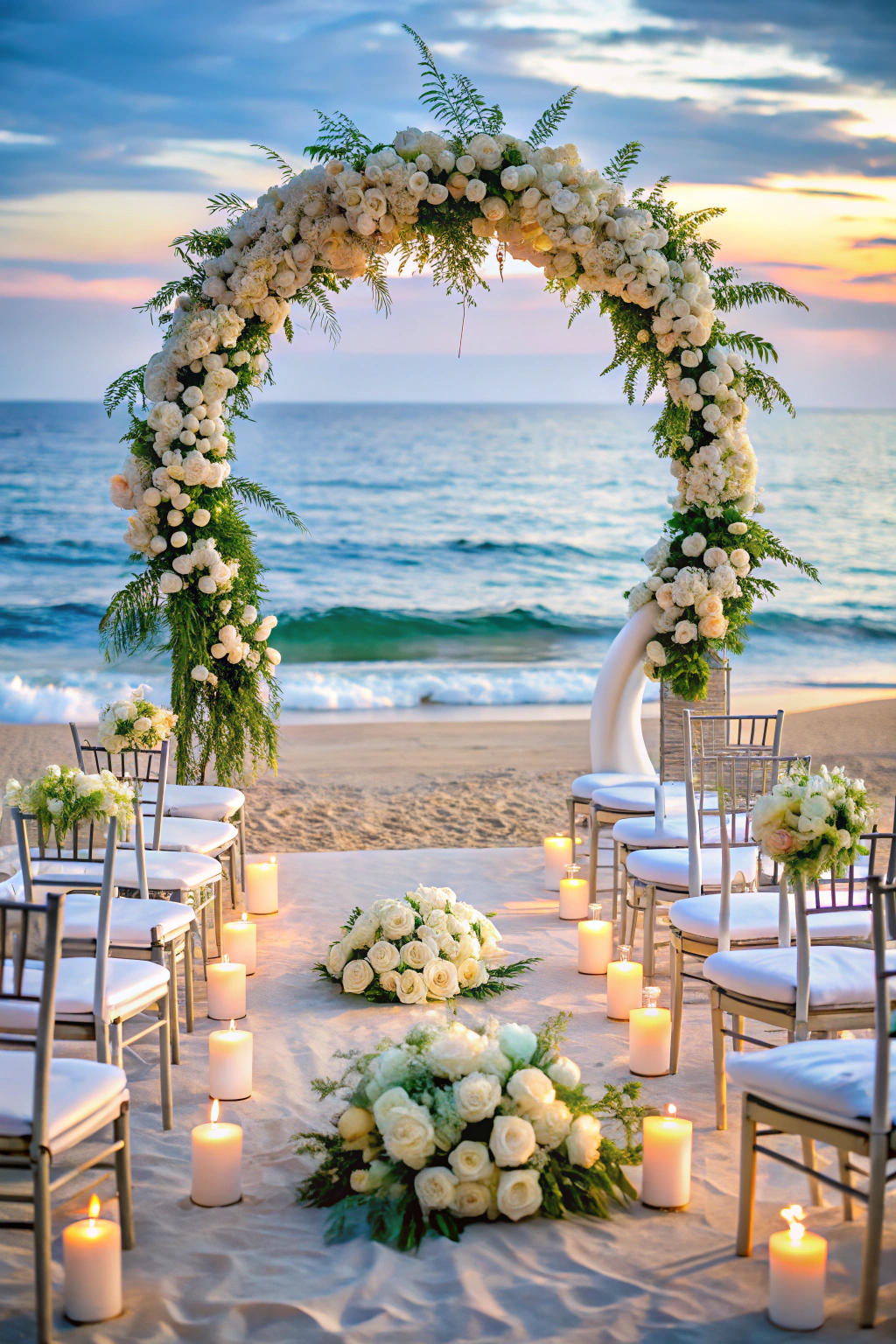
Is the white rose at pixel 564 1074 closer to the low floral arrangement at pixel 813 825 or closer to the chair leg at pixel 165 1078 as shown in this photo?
the low floral arrangement at pixel 813 825

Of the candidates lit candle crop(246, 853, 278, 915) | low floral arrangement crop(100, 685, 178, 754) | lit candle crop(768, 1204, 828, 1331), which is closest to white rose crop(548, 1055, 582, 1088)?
lit candle crop(768, 1204, 828, 1331)

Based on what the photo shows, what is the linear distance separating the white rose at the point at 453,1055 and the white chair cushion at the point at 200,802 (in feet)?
8.64

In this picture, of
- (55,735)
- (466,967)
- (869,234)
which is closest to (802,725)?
(55,735)

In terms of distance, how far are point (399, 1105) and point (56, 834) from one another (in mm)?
1306

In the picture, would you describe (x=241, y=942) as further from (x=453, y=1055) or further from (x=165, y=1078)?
(x=453, y=1055)

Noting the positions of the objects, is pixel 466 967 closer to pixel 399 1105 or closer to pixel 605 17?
pixel 399 1105

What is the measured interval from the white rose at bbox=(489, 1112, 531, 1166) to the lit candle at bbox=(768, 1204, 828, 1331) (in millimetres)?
629

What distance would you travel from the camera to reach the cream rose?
299 centimetres

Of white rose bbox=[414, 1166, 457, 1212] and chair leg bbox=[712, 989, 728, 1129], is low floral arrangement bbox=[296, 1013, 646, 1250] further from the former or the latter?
chair leg bbox=[712, 989, 728, 1129]

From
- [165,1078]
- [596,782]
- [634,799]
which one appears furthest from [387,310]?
[165,1078]

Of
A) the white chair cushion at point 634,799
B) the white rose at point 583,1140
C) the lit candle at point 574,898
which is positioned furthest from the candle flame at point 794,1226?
the lit candle at point 574,898

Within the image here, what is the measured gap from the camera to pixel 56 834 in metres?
3.64

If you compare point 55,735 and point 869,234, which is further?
point 869,234

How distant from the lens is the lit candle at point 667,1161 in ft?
10.2
